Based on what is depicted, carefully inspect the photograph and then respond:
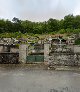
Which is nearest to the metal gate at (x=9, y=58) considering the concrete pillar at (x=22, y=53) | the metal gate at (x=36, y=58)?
the concrete pillar at (x=22, y=53)

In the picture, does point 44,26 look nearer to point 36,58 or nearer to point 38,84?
point 36,58

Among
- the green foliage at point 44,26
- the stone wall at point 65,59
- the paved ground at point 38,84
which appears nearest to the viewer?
the paved ground at point 38,84

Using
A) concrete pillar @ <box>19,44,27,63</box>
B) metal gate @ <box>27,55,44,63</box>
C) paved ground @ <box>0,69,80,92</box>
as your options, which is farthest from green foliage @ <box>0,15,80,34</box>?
paved ground @ <box>0,69,80,92</box>

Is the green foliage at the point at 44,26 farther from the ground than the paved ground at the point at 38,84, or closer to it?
farther from the ground

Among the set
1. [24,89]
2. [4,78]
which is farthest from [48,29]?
[24,89]

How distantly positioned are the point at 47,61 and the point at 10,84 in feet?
47.4

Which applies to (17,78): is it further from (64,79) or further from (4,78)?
(64,79)

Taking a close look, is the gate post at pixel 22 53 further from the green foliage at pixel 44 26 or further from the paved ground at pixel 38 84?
the green foliage at pixel 44 26

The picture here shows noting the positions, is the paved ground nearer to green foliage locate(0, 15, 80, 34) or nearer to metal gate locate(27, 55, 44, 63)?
metal gate locate(27, 55, 44, 63)

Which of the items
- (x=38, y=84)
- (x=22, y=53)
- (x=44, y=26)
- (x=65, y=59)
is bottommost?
(x=38, y=84)

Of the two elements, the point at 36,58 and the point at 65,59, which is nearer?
the point at 65,59

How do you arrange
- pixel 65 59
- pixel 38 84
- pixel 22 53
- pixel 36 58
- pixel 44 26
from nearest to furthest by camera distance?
pixel 38 84 → pixel 65 59 → pixel 36 58 → pixel 22 53 → pixel 44 26

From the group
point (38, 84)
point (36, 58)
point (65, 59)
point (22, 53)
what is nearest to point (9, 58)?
point (22, 53)

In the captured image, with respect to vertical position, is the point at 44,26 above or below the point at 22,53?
above
